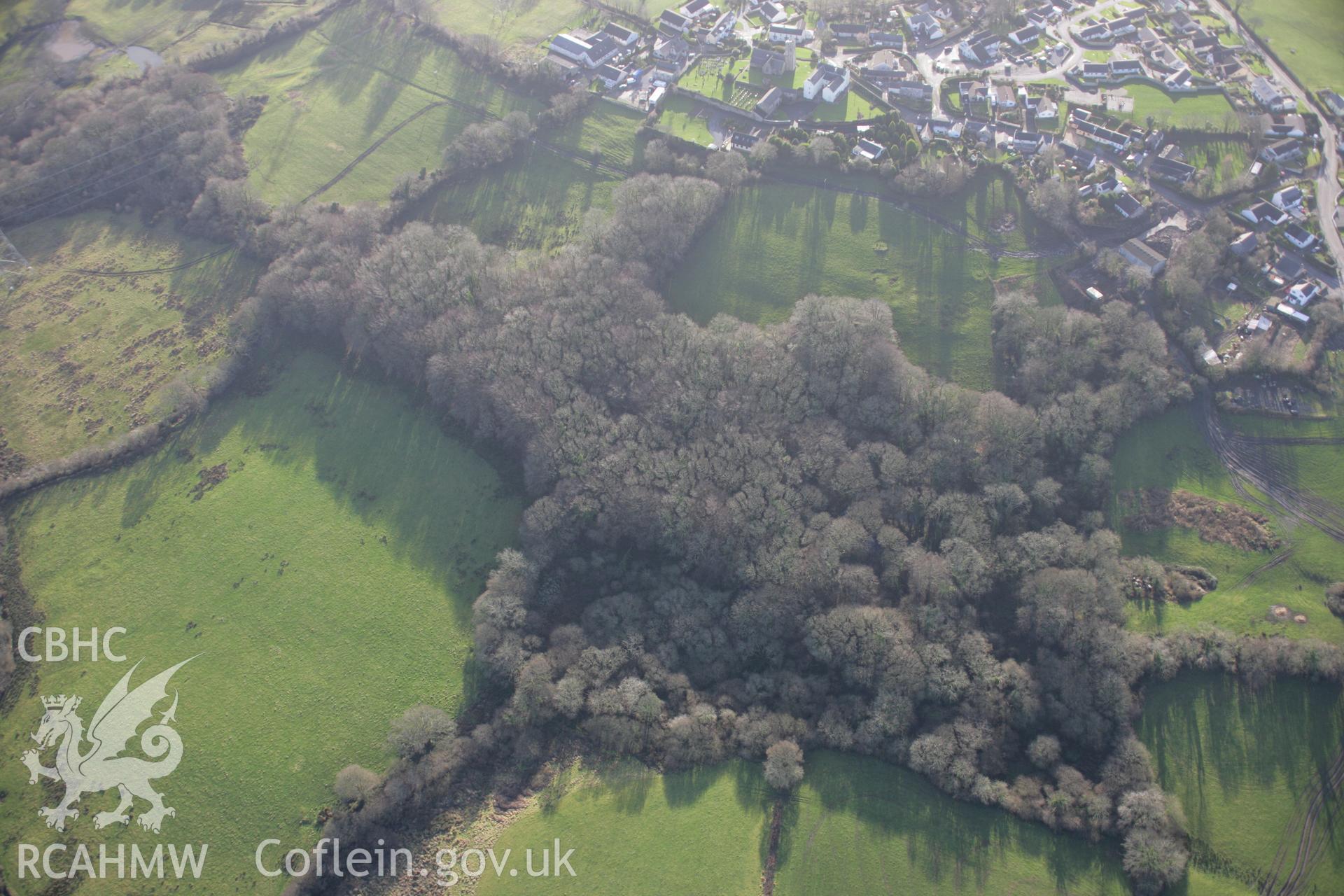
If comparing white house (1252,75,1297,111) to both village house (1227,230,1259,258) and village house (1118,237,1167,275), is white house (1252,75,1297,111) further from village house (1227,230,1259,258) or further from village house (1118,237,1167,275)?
village house (1118,237,1167,275)

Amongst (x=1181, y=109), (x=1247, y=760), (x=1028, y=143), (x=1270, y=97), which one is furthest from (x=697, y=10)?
(x=1247, y=760)

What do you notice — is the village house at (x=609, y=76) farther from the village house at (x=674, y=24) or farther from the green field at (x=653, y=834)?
the green field at (x=653, y=834)

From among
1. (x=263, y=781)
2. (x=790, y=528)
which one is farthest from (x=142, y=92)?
(x=790, y=528)

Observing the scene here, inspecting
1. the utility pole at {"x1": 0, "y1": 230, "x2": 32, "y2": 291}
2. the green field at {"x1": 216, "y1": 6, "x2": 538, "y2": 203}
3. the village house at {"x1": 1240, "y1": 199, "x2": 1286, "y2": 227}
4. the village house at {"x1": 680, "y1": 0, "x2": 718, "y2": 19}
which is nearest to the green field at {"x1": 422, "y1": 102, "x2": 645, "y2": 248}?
the green field at {"x1": 216, "y1": 6, "x2": 538, "y2": 203}

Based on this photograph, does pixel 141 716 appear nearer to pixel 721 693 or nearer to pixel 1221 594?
pixel 721 693

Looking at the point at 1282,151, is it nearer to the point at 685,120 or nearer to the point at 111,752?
the point at 685,120

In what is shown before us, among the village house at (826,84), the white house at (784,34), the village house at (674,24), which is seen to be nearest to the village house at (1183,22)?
the village house at (826,84)
